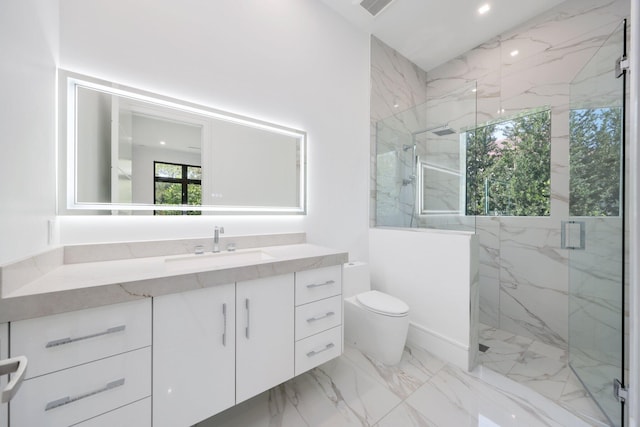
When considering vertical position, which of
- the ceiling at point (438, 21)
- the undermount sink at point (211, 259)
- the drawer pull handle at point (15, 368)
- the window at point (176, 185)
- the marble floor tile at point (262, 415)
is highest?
the ceiling at point (438, 21)

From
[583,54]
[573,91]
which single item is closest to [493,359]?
[573,91]

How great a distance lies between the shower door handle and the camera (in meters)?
1.64

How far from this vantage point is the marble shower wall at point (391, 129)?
2469mm

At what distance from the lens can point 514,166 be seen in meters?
2.43

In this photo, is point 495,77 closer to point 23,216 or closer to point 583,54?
point 583,54

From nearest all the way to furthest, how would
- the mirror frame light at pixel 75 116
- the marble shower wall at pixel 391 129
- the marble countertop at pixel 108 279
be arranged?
the marble countertop at pixel 108 279
the mirror frame light at pixel 75 116
the marble shower wall at pixel 391 129

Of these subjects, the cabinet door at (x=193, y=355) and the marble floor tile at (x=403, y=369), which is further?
the marble floor tile at (x=403, y=369)

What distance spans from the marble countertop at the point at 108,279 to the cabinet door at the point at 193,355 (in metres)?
0.07

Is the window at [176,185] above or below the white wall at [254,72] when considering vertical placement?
below

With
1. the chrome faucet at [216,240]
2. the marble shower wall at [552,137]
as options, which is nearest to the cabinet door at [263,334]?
the chrome faucet at [216,240]

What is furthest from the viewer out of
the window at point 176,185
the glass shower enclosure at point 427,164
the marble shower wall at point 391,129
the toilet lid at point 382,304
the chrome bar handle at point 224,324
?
the marble shower wall at point 391,129

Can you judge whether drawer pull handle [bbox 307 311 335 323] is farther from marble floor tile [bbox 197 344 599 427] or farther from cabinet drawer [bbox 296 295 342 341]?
marble floor tile [bbox 197 344 599 427]

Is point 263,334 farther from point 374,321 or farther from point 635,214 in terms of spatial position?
point 635,214

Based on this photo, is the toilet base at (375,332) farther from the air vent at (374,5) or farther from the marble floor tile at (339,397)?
the air vent at (374,5)
